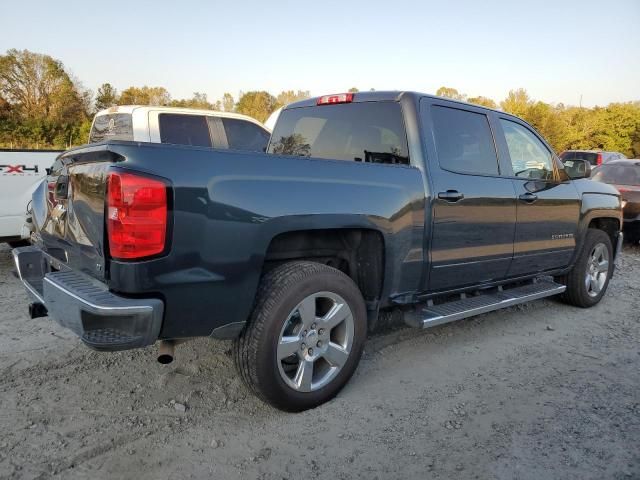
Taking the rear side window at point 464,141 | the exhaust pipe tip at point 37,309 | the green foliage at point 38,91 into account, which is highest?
the green foliage at point 38,91

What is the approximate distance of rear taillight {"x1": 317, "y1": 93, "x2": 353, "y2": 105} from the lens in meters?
4.00

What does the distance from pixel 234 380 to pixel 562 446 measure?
199cm

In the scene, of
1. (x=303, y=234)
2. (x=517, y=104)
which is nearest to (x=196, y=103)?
(x=517, y=104)

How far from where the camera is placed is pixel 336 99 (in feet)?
13.4

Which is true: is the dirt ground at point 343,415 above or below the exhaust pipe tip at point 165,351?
below

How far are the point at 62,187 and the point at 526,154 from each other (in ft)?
12.4

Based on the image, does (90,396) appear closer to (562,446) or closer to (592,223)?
(562,446)

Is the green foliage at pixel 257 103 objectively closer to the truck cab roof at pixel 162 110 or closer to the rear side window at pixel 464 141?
the truck cab roof at pixel 162 110

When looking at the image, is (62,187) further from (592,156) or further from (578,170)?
(592,156)

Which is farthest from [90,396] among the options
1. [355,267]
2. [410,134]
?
[410,134]

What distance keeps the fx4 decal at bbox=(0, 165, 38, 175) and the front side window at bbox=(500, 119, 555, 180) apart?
16.4 ft

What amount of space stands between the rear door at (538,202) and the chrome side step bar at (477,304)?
185 millimetres

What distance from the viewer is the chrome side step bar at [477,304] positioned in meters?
3.54

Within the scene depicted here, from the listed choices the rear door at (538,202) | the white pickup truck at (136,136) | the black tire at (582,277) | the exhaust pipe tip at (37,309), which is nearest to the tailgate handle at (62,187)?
the exhaust pipe tip at (37,309)
